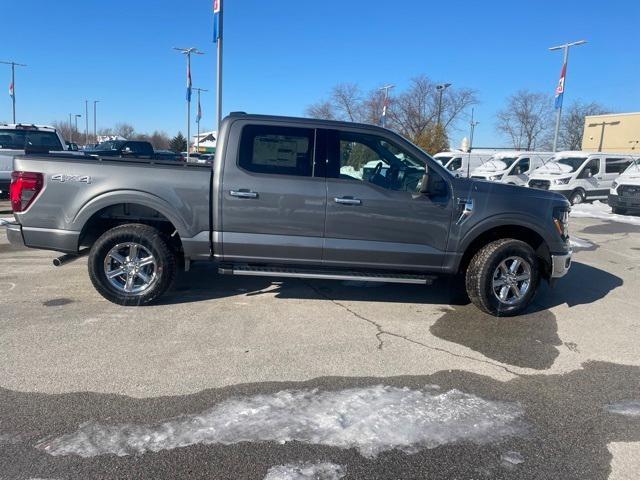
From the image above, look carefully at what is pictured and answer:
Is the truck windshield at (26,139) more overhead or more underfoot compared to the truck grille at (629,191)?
more overhead

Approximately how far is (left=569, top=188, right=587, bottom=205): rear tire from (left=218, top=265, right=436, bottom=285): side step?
54.4ft

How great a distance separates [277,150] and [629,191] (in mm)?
15188

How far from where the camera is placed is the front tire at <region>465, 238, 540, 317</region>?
17.0ft

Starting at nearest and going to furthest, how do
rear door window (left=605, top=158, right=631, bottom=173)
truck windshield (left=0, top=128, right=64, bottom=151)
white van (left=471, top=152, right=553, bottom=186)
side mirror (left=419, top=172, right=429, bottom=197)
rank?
1. side mirror (left=419, top=172, right=429, bottom=197)
2. truck windshield (left=0, top=128, right=64, bottom=151)
3. rear door window (left=605, top=158, right=631, bottom=173)
4. white van (left=471, top=152, right=553, bottom=186)

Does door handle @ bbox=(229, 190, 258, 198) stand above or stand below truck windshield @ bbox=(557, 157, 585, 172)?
below

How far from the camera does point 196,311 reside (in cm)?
512

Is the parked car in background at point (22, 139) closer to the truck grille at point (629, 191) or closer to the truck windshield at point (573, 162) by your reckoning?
the truck grille at point (629, 191)

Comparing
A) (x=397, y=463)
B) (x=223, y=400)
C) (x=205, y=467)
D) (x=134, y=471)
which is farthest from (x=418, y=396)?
(x=134, y=471)

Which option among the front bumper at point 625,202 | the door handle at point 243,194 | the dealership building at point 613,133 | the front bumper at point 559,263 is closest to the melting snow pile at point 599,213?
the front bumper at point 625,202

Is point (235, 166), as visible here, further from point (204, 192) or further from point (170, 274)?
point (170, 274)

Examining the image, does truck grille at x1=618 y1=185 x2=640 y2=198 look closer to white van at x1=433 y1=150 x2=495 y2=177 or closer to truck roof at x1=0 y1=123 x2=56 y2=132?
white van at x1=433 y1=150 x2=495 y2=177

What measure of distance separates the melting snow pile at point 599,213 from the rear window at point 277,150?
43.0 feet

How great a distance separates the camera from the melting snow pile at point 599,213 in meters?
15.0

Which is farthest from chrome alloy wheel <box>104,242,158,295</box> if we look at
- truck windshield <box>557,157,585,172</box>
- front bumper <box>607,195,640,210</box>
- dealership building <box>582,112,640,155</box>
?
dealership building <box>582,112,640,155</box>
